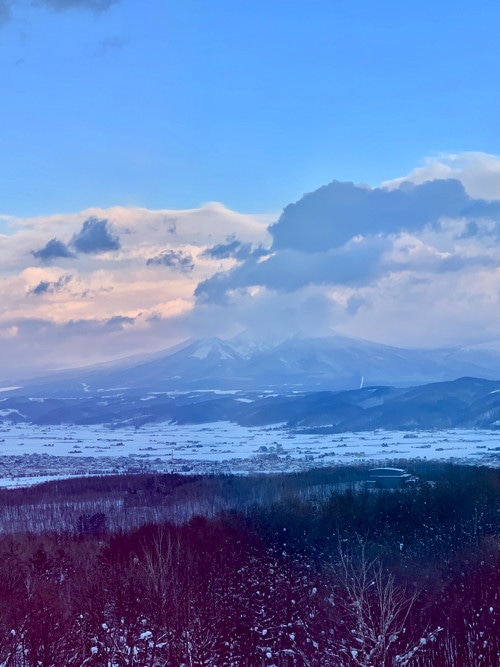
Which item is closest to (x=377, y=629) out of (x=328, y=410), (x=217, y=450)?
(x=217, y=450)

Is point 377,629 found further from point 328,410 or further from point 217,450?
point 328,410

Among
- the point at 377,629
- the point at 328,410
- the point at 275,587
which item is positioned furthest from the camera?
the point at 328,410

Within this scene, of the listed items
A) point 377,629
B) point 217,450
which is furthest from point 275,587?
point 217,450

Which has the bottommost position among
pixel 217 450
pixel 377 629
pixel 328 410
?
pixel 377 629

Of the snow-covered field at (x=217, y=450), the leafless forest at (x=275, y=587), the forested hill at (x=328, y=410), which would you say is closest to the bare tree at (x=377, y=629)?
the leafless forest at (x=275, y=587)

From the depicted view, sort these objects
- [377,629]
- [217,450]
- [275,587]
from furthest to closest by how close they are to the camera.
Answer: [217,450] → [275,587] → [377,629]

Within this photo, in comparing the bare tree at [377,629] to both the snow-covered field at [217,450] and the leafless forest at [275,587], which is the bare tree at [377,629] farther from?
the snow-covered field at [217,450]

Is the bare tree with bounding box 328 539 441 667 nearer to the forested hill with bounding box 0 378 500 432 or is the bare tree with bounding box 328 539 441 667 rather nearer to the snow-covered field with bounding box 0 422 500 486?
the snow-covered field with bounding box 0 422 500 486

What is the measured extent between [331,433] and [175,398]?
3102 inches

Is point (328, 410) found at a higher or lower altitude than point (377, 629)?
higher

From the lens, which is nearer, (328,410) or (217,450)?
(217,450)

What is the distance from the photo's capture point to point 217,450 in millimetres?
81562

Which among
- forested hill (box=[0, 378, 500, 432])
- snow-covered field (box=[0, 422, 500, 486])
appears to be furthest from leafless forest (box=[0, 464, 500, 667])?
forested hill (box=[0, 378, 500, 432])

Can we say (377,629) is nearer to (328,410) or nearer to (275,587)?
(275,587)
